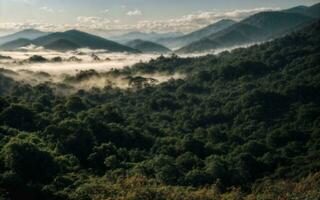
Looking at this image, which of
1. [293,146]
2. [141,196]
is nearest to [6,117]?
[141,196]

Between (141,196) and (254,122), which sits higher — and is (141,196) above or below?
above

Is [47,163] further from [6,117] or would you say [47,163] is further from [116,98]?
[116,98]

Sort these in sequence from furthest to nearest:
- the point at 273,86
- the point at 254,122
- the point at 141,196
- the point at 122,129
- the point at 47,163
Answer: the point at 273,86 → the point at 254,122 → the point at 122,129 → the point at 47,163 → the point at 141,196

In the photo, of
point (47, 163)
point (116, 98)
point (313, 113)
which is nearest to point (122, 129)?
point (47, 163)

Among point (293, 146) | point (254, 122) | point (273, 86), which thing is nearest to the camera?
point (293, 146)

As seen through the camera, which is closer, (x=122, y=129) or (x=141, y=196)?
(x=141, y=196)

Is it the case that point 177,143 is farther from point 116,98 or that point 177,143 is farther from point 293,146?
point 116,98
